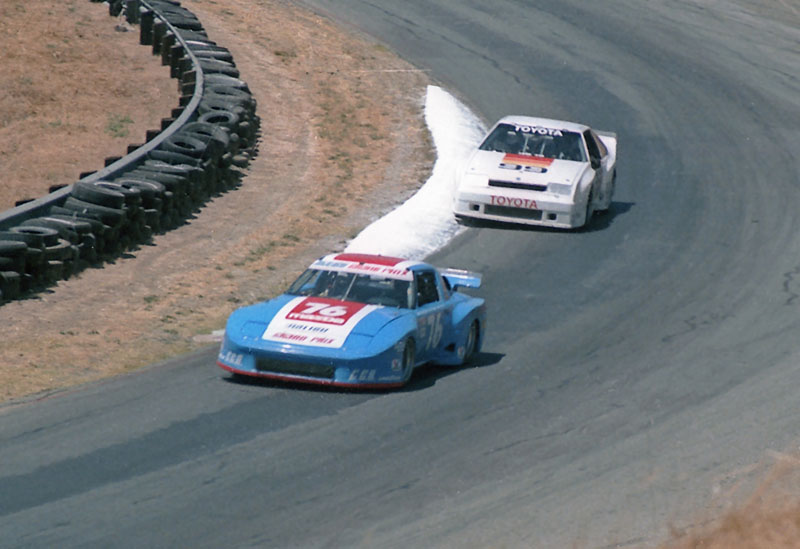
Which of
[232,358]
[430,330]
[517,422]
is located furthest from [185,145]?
[517,422]

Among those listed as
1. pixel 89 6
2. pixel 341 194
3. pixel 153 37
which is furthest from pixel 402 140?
pixel 89 6

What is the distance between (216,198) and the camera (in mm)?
19422

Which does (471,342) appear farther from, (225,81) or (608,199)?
(225,81)

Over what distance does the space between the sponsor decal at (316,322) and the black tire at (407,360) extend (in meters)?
0.47

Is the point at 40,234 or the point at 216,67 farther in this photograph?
the point at 216,67

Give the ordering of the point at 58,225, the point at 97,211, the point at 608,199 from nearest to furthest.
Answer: the point at 58,225 < the point at 97,211 < the point at 608,199

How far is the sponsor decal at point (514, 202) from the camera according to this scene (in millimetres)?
18594

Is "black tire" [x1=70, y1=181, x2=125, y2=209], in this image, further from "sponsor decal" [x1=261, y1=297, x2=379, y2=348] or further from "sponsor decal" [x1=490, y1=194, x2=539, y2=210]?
"sponsor decal" [x1=490, y1=194, x2=539, y2=210]

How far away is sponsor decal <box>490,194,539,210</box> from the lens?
18594mm

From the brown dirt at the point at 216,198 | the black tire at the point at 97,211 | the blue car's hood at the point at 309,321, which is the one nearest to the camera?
the blue car's hood at the point at 309,321

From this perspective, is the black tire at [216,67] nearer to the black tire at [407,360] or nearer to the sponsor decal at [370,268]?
the sponsor decal at [370,268]

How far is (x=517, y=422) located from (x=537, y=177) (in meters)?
8.36

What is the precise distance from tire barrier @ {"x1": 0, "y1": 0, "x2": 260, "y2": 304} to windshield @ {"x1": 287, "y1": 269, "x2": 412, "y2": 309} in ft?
11.7

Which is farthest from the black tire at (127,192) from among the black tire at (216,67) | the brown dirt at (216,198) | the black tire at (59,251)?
the black tire at (216,67)
